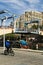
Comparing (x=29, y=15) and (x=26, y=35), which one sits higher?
(x=29, y=15)

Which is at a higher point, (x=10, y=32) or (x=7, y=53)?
(x=10, y=32)

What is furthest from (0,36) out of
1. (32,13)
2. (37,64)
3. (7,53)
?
(32,13)

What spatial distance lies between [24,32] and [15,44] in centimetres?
1871

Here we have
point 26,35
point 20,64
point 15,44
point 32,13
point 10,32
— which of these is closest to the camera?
point 20,64

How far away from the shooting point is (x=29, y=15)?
15012cm

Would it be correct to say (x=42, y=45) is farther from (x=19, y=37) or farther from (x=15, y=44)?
(x=19, y=37)

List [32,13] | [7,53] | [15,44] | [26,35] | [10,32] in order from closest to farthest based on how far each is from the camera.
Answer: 1. [7,53]
2. [15,44]
3. [10,32]
4. [26,35]
5. [32,13]

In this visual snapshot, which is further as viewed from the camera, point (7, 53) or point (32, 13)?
point (32, 13)

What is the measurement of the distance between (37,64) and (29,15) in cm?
13476

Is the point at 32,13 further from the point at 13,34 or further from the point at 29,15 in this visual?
the point at 13,34

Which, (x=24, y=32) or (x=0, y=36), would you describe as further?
(x=24, y=32)

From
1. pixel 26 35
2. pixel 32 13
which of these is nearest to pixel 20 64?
pixel 26 35

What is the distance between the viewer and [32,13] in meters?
144

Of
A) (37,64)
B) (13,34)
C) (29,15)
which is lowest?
(37,64)
